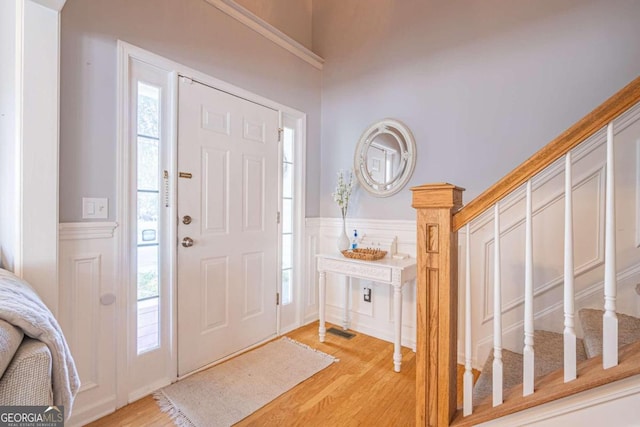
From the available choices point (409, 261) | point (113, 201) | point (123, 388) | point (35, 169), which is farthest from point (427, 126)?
point (123, 388)

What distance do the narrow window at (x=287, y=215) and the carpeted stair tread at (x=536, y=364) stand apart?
5.53 feet

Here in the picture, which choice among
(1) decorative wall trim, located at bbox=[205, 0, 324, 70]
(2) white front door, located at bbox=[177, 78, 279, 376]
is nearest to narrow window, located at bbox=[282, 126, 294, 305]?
(2) white front door, located at bbox=[177, 78, 279, 376]

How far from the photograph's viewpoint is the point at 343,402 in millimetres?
1760

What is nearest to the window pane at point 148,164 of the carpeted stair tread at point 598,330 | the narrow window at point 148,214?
the narrow window at point 148,214

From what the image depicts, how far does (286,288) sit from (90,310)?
151 cm

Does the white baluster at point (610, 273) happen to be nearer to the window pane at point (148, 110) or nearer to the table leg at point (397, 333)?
the table leg at point (397, 333)

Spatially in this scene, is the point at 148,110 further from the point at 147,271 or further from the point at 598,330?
the point at 598,330

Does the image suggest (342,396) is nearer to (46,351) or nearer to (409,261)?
(409,261)

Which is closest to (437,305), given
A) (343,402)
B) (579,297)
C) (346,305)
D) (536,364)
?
(536,364)

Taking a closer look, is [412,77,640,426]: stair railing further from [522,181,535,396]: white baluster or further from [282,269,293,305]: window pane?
[282,269,293,305]: window pane

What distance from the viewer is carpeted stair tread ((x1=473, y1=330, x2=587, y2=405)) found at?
4.74 feet

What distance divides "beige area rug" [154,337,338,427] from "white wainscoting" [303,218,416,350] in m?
0.57

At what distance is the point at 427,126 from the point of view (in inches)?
94.5

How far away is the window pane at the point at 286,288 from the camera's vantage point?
2736 millimetres
